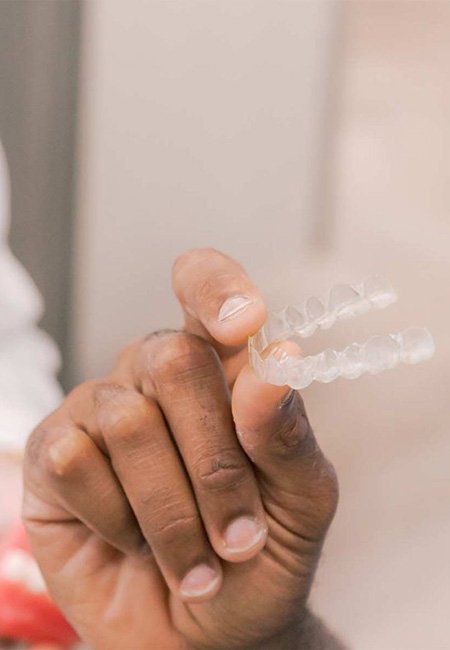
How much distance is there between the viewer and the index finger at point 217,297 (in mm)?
337

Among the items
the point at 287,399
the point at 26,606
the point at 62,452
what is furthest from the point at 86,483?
the point at 26,606

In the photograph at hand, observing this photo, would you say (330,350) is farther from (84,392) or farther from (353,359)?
(84,392)

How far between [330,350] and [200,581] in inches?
5.2

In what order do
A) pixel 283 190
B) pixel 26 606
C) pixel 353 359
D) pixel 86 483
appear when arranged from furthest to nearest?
pixel 283 190
pixel 26 606
pixel 86 483
pixel 353 359

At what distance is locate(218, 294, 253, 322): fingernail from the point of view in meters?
0.34

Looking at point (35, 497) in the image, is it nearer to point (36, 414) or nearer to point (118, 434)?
point (118, 434)

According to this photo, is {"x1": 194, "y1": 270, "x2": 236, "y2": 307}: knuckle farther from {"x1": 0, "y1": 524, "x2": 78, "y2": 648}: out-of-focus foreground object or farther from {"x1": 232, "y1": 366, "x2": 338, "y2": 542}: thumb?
{"x1": 0, "y1": 524, "x2": 78, "y2": 648}: out-of-focus foreground object

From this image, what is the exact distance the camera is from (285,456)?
34 cm

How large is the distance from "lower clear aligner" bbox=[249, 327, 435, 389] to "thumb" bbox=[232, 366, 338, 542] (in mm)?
17

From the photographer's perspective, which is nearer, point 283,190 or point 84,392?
point 84,392

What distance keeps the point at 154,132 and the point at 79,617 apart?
0.71m

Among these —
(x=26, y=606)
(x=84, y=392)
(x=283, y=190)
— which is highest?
(x=84, y=392)

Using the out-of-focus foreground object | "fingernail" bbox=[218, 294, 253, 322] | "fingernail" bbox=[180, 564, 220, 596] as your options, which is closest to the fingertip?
"fingernail" bbox=[218, 294, 253, 322]

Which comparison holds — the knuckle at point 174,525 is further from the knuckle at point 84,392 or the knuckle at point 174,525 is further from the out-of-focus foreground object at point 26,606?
the out-of-focus foreground object at point 26,606
